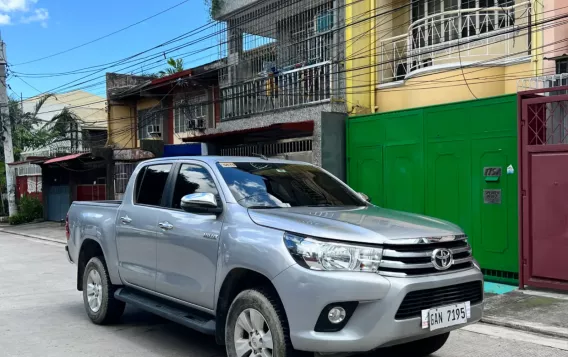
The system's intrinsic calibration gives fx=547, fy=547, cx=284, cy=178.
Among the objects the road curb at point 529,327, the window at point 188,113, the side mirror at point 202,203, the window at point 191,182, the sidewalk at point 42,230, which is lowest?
Answer: the sidewalk at point 42,230

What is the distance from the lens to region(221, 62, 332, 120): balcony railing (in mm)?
12727

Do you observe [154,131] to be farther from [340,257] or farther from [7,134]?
[340,257]

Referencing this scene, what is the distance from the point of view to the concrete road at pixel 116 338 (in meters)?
5.29

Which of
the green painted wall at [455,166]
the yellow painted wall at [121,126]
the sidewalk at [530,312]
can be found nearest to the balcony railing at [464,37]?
the green painted wall at [455,166]

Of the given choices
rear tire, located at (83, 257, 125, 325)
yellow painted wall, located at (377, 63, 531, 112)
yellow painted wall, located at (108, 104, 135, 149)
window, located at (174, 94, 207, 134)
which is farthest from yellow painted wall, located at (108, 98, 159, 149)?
rear tire, located at (83, 257, 125, 325)

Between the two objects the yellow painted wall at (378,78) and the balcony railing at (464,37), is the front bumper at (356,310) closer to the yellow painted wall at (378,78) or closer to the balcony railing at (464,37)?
the balcony railing at (464,37)

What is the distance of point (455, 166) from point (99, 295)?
19.6ft

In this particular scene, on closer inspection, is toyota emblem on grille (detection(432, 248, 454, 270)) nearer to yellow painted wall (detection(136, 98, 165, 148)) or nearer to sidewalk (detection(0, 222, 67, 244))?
sidewalk (detection(0, 222, 67, 244))

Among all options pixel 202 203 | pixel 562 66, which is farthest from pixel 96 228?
pixel 562 66

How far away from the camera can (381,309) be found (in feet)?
11.7

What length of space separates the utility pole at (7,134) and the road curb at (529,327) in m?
23.3

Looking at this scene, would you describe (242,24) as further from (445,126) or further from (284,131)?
(445,126)

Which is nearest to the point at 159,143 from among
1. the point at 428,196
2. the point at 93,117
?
the point at 428,196

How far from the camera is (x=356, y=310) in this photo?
3617 mm
